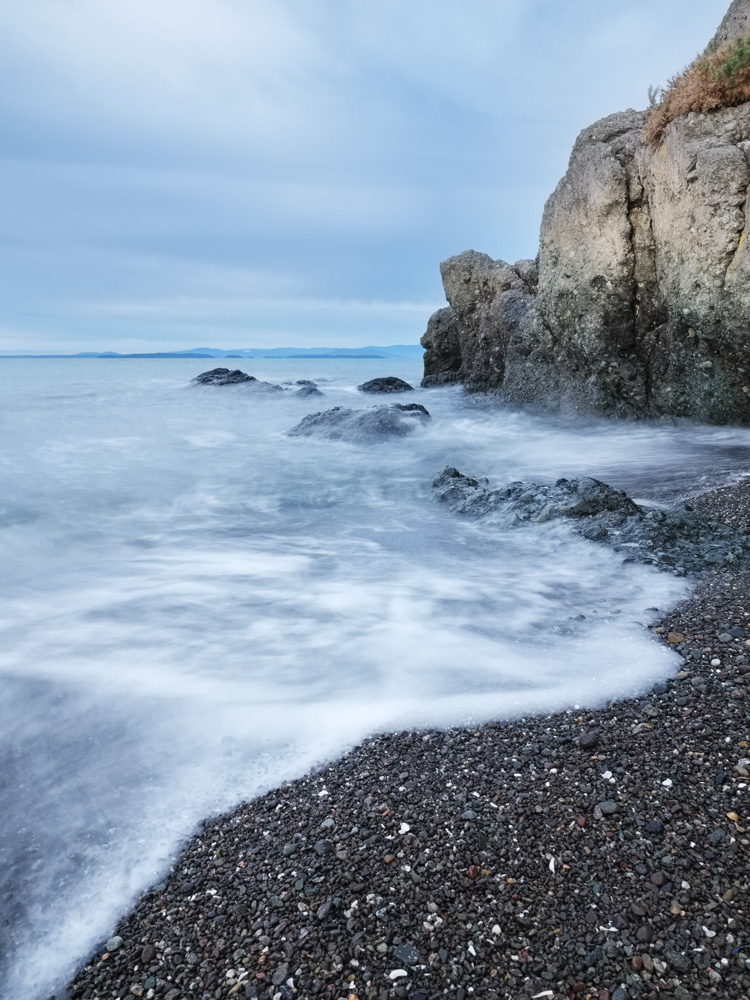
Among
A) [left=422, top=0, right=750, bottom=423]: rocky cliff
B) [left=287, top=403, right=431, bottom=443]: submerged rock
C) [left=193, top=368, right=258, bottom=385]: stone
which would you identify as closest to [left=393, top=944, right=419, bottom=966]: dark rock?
[left=422, top=0, right=750, bottom=423]: rocky cliff

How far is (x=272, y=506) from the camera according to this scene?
327 inches

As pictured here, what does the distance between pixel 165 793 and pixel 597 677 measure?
2234 mm

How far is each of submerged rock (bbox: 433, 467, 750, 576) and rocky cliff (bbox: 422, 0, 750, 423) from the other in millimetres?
5079

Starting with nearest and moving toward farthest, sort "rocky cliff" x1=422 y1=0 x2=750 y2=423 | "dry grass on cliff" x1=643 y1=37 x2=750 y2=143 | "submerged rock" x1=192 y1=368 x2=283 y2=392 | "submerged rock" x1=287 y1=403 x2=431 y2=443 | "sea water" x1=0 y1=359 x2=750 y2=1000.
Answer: "sea water" x1=0 y1=359 x2=750 y2=1000 → "dry grass on cliff" x1=643 y1=37 x2=750 y2=143 → "rocky cliff" x1=422 y1=0 x2=750 y2=423 → "submerged rock" x1=287 y1=403 x2=431 y2=443 → "submerged rock" x1=192 y1=368 x2=283 y2=392

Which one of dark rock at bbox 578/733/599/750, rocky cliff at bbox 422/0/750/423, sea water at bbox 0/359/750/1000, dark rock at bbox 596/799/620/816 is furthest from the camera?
rocky cliff at bbox 422/0/750/423

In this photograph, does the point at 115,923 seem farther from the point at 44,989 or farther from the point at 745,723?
the point at 745,723

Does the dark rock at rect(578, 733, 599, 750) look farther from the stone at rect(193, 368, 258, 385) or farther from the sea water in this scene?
the stone at rect(193, 368, 258, 385)

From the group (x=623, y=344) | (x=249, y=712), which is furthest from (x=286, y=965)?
(x=623, y=344)

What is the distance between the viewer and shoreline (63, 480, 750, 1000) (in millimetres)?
1747

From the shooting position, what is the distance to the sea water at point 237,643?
95.3 inches

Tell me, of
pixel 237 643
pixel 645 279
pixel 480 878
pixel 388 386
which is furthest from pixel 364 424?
pixel 388 386

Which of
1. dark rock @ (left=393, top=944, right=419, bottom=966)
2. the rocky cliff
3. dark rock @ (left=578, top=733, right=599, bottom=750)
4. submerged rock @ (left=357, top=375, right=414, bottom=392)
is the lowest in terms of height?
dark rock @ (left=393, top=944, right=419, bottom=966)

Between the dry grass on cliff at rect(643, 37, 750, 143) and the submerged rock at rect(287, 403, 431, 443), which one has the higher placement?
the dry grass on cliff at rect(643, 37, 750, 143)

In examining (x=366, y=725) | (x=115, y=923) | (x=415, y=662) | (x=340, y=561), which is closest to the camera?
(x=115, y=923)
